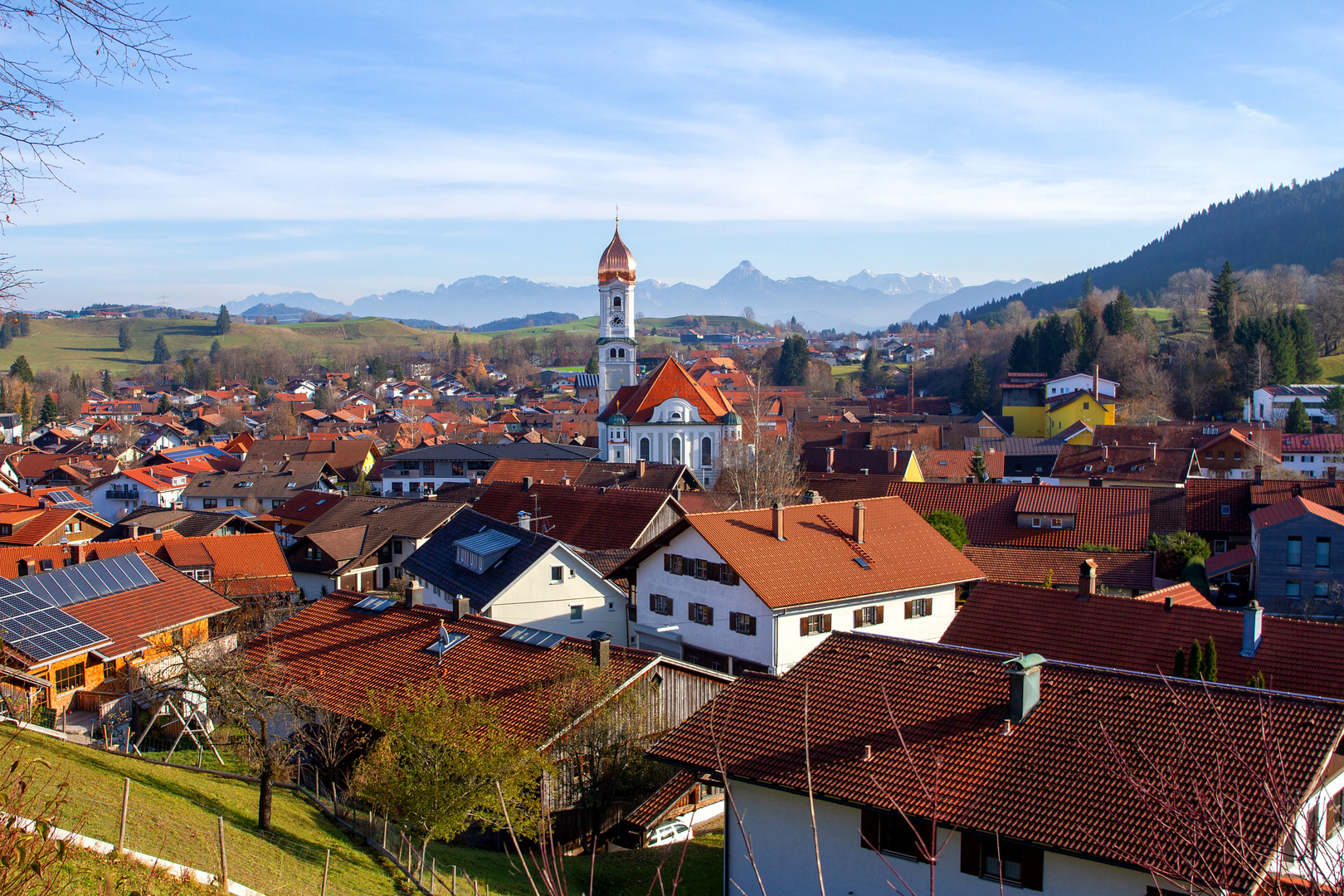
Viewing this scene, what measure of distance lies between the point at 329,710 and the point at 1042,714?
13868 mm

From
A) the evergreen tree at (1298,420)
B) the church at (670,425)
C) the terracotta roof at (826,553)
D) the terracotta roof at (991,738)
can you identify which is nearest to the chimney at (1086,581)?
the terracotta roof at (826,553)

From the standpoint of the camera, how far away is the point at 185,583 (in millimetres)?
32250

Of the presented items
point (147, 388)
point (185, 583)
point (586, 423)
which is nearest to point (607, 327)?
point (586, 423)

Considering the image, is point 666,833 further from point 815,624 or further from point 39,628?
point 39,628

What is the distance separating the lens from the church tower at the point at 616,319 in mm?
88938

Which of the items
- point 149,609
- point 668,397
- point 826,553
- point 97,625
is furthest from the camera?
point 668,397

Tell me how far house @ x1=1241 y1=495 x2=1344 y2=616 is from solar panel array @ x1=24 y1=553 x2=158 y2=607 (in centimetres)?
3730

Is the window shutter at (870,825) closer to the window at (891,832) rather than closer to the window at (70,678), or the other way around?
the window at (891,832)

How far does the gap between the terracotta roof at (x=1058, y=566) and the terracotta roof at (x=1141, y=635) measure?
28.4 ft

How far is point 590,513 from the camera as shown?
39.2 meters

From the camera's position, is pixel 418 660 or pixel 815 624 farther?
pixel 815 624

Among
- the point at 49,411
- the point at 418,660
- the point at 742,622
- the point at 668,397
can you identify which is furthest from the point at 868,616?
the point at 49,411

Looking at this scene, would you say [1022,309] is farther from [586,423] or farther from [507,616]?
[507,616]

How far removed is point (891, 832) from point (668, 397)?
60.7 m
